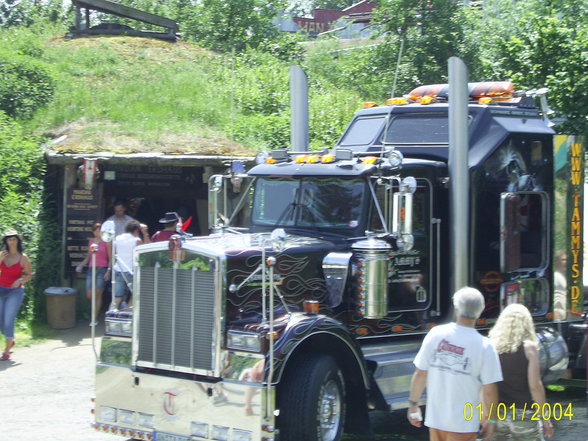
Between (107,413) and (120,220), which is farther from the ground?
(120,220)

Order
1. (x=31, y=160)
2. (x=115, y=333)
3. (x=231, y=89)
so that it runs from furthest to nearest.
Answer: (x=231, y=89) < (x=31, y=160) < (x=115, y=333)

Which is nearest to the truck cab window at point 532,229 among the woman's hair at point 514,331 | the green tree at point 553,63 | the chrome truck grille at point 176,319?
the woman's hair at point 514,331

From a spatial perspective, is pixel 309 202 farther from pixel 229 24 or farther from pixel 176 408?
pixel 229 24

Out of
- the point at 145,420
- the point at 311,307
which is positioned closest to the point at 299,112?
the point at 311,307

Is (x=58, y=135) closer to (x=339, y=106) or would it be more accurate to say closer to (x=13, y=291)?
(x=13, y=291)

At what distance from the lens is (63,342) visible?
1216 centimetres

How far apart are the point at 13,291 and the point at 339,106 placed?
1043cm

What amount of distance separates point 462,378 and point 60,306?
838 cm

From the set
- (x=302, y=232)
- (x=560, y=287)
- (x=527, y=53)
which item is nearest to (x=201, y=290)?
(x=302, y=232)

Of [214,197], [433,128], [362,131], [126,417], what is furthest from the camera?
[362,131]

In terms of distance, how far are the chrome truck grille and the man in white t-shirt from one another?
6.37ft

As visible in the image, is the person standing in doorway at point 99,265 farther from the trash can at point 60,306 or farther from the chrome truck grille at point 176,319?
the chrome truck grille at point 176,319

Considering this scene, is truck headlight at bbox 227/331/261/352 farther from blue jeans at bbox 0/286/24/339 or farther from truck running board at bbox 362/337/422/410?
blue jeans at bbox 0/286/24/339

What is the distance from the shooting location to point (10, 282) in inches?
431
